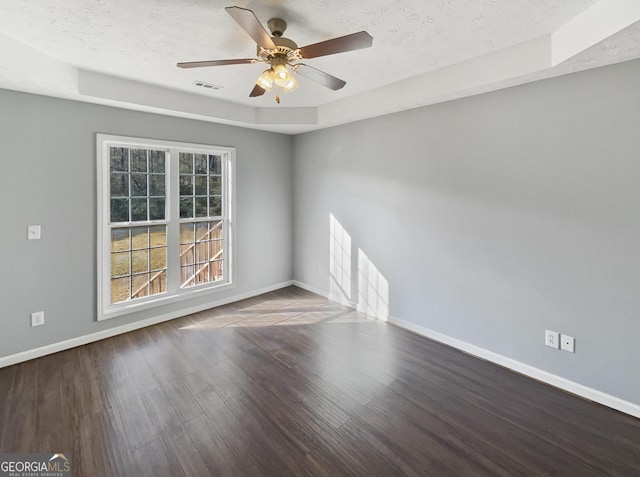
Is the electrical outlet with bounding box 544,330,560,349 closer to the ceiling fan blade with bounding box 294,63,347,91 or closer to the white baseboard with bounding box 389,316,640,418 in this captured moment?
the white baseboard with bounding box 389,316,640,418

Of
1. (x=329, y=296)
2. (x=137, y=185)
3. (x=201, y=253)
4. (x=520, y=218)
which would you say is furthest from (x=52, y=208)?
(x=520, y=218)

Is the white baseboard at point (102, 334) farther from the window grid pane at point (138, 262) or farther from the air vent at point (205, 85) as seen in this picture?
the air vent at point (205, 85)

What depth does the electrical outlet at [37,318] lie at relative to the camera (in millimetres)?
3148

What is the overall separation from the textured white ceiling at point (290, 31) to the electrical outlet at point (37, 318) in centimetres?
213

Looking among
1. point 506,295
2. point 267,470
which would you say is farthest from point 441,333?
point 267,470

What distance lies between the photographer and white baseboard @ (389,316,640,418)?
2.42m

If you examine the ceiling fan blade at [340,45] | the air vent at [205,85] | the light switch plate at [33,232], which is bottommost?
the light switch plate at [33,232]

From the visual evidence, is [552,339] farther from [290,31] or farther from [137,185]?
[137,185]

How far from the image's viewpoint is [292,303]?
4773 mm

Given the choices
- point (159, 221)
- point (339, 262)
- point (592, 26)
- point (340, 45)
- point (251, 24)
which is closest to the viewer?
point (251, 24)

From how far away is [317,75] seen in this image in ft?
7.88

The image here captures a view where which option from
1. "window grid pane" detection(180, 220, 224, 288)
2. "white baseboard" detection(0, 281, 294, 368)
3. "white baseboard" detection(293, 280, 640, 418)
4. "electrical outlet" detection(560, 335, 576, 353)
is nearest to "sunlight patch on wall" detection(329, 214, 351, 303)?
"white baseboard" detection(293, 280, 640, 418)

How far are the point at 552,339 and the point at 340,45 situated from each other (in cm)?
289

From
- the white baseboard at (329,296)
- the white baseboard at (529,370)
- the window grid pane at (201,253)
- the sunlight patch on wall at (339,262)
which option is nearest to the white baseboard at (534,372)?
the white baseboard at (529,370)
